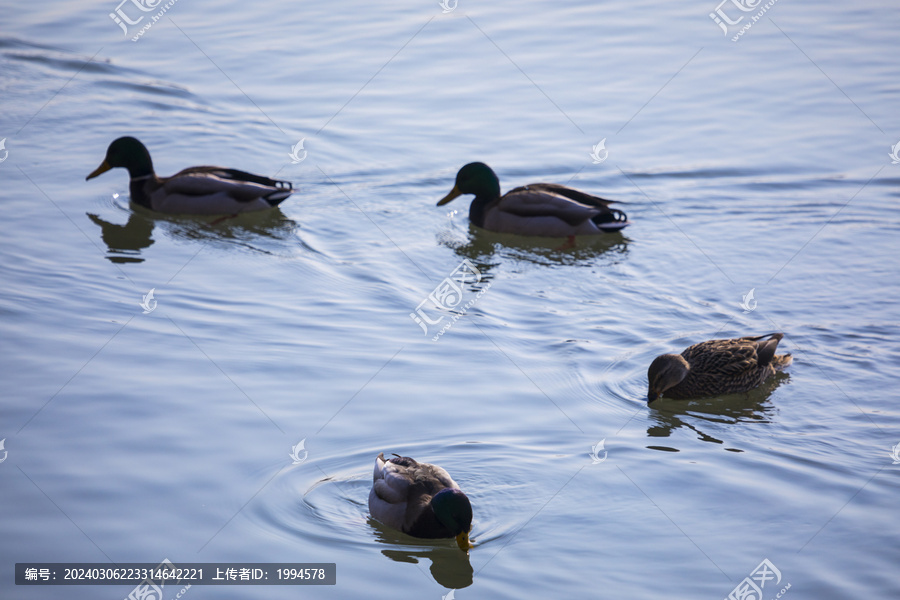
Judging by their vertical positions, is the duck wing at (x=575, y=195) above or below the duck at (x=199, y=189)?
below

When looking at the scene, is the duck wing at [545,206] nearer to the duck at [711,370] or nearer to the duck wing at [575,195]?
the duck wing at [575,195]

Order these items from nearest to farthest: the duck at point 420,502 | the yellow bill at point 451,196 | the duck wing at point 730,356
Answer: the duck at point 420,502
the duck wing at point 730,356
the yellow bill at point 451,196

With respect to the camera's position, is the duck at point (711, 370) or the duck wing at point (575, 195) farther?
the duck wing at point (575, 195)

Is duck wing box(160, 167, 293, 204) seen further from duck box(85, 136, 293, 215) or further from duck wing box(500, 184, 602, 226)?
duck wing box(500, 184, 602, 226)

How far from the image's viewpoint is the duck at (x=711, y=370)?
24.0ft

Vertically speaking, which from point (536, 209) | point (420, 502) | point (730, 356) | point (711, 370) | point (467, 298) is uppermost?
point (536, 209)

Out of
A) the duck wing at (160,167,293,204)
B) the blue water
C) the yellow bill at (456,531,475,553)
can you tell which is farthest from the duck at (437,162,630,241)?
the yellow bill at (456,531,475,553)

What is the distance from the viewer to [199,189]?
11047 mm

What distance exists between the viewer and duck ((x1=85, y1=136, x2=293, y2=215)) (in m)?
11.0

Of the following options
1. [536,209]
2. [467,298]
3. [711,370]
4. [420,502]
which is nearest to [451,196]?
[536,209]

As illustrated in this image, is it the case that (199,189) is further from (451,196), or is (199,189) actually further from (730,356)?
(730,356)

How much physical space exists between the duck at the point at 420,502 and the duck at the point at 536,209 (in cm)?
536

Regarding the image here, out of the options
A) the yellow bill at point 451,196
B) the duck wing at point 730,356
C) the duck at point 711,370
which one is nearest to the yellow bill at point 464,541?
the duck at point 711,370

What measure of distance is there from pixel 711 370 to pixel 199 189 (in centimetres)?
618
